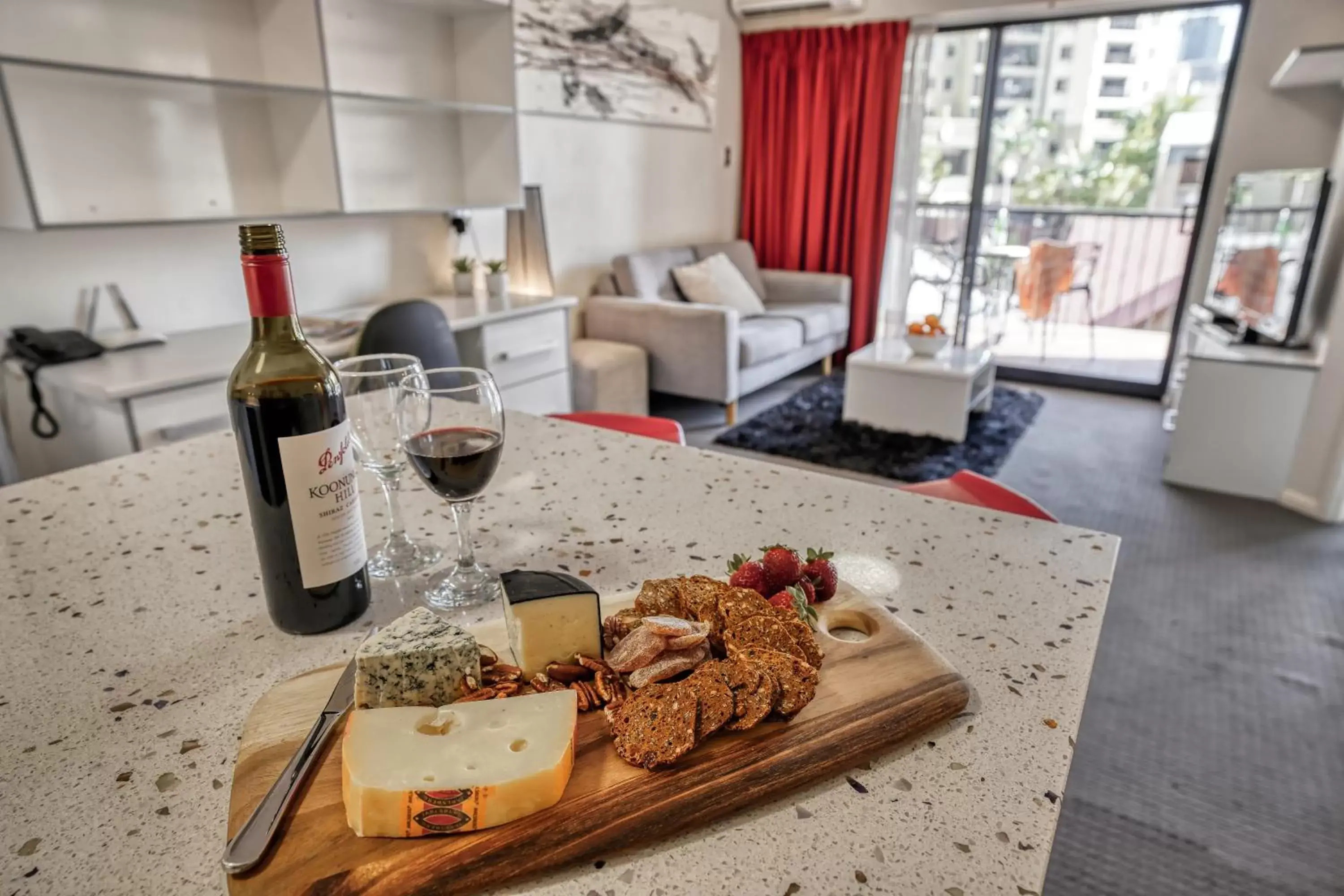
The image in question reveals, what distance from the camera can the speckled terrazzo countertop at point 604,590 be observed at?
0.44 m

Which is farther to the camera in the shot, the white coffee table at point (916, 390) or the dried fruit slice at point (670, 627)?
the white coffee table at point (916, 390)

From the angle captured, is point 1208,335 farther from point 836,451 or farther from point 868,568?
point 868,568

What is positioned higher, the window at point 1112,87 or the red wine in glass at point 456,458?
the window at point 1112,87

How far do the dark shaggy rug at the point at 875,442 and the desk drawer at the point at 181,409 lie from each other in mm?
2122

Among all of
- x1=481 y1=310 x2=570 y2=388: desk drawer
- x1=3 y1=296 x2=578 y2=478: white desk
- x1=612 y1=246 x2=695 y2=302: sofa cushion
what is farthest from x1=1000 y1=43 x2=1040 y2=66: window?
x1=3 y1=296 x2=578 y2=478: white desk

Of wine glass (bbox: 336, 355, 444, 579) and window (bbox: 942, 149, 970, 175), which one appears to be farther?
window (bbox: 942, 149, 970, 175)

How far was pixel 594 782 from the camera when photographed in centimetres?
46

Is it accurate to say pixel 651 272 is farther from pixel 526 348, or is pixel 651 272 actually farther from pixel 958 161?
pixel 958 161

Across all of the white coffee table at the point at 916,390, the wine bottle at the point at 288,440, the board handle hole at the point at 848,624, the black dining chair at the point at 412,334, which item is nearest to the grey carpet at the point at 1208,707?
the white coffee table at the point at 916,390

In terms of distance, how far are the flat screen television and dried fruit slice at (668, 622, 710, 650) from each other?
357 centimetres

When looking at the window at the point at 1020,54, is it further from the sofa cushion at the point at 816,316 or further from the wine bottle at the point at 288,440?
the wine bottle at the point at 288,440

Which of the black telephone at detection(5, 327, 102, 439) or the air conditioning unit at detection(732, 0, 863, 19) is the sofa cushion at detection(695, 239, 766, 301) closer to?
the air conditioning unit at detection(732, 0, 863, 19)

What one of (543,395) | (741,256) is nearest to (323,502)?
(543,395)

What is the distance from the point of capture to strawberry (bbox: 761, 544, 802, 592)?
63cm
